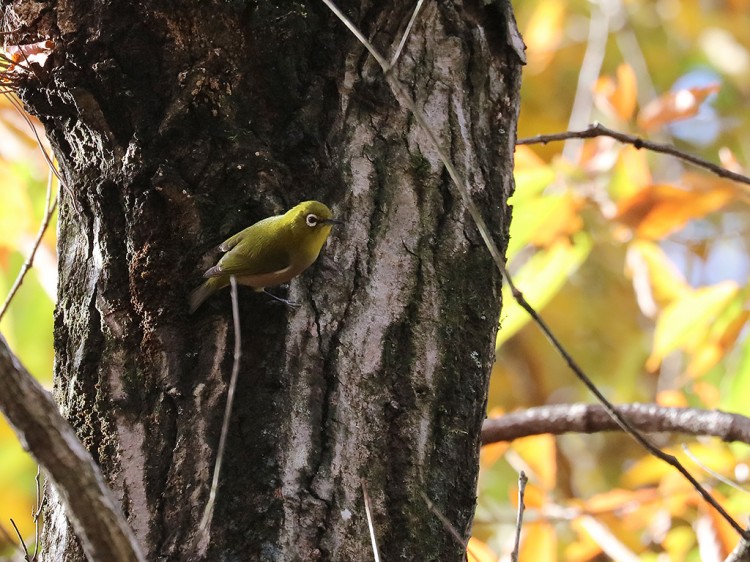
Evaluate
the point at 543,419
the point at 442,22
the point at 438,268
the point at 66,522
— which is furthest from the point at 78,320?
the point at 543,419

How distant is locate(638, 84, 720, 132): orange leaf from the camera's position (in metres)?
3.18

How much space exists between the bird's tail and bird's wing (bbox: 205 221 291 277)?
0.05ft

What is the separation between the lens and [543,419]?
2705mm

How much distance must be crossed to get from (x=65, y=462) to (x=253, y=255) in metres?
1.00

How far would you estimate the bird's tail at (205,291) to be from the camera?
1.93m

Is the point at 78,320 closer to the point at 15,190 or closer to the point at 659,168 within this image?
the point at 15,190

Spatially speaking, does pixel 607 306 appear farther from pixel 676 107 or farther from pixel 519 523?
pixel 519 523

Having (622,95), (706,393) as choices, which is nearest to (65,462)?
(622,95)

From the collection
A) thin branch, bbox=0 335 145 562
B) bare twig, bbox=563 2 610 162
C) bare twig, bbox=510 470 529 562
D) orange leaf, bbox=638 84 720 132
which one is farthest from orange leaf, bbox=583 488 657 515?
thin branch, bbox=0 335 145 562

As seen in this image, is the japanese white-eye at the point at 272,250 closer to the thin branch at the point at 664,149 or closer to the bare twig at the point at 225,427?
the bare twig at the point at 225,427

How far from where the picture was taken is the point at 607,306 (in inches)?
270

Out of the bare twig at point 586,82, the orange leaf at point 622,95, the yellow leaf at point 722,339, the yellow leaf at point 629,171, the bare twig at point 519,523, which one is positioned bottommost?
the bare twig at point 519,523

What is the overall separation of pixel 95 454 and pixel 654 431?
168 cm

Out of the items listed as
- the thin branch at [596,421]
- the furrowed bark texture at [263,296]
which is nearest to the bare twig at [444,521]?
the furrowed bark texture at [263,296]
